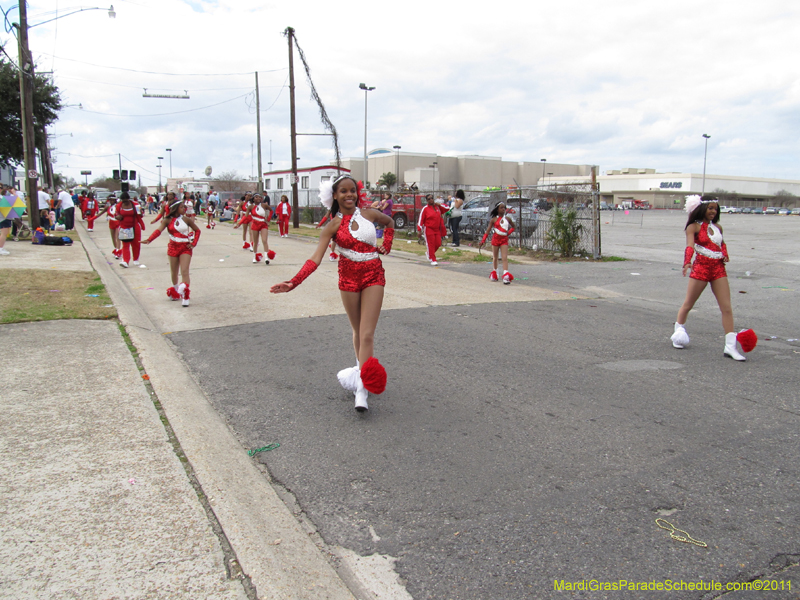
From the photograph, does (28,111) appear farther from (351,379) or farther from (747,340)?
(747,340)

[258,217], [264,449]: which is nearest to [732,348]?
[264,449]

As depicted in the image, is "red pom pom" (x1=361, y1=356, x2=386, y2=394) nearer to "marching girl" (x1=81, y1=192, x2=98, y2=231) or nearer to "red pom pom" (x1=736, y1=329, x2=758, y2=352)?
"red pom pom" (x1=736, y1=329, x2=758, y2=352)

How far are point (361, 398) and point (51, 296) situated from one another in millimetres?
6353

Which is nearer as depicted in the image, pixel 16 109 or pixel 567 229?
pixel 567 229

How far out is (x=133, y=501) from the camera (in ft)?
10.3

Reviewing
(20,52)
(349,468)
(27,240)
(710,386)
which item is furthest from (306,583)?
(20,52)

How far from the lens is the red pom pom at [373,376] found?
14.1 ft

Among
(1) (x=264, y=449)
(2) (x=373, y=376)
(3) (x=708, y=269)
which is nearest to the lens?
(1) (x=264, y=449)

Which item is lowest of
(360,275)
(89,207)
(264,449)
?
(264,449)

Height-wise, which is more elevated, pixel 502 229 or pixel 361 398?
pixel 502 229

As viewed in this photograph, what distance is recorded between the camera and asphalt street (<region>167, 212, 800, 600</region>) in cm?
278

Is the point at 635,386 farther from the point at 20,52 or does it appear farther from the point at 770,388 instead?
the point at 20,52

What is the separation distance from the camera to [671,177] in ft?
400

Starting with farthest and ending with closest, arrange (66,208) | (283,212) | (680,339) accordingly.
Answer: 1. (283,212)
2. (66,208)
3. (680,339)
